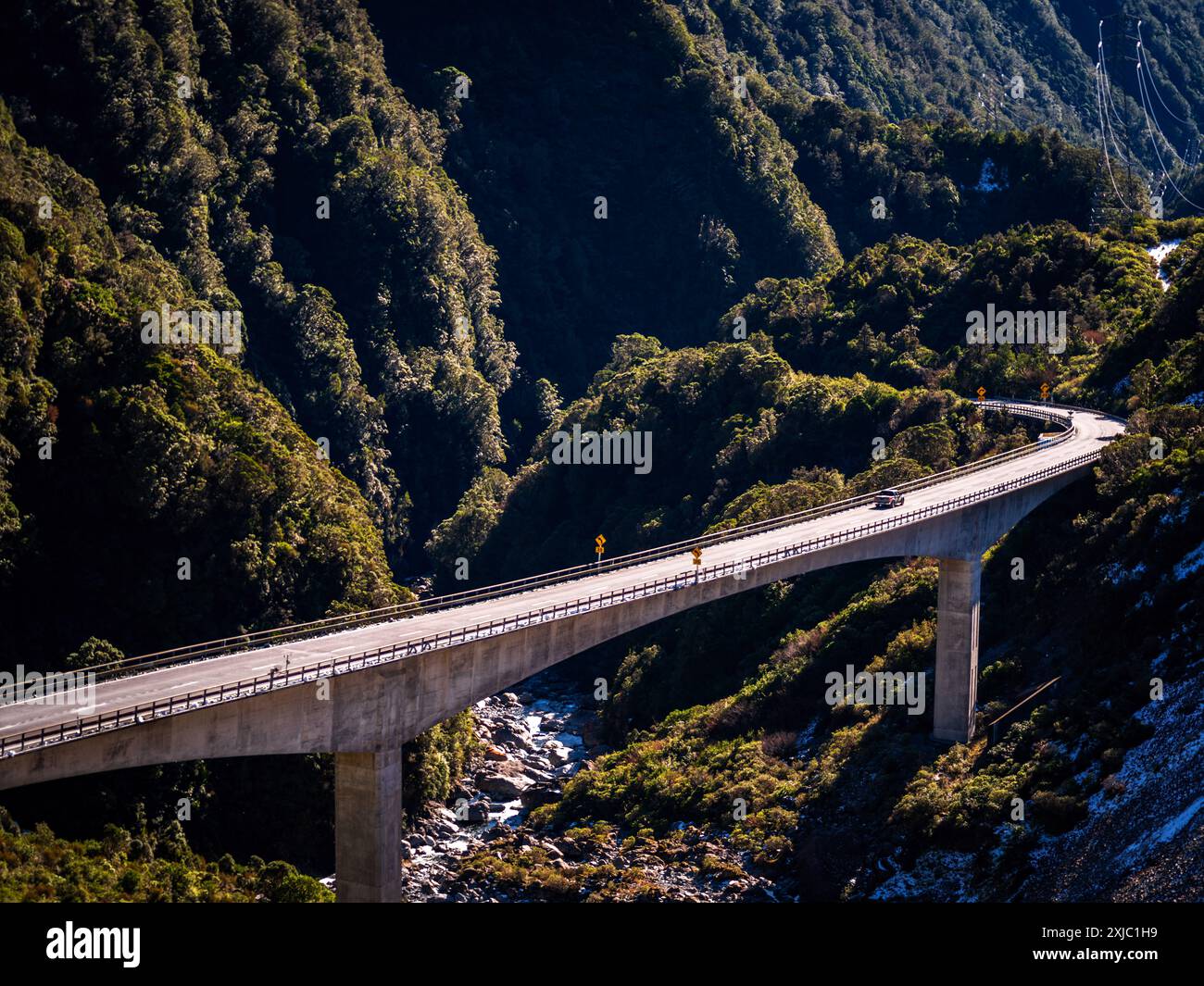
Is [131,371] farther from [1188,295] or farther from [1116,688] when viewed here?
[1188,295]

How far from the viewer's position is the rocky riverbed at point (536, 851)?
58500 millimetres

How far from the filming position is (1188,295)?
85312 millimetres

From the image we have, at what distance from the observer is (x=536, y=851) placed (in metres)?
63.3

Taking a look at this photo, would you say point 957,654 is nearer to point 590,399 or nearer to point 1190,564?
point 1190,564

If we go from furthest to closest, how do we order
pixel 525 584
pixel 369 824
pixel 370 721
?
pixel 525 584 → pixel 369 824 → pixel 370 721

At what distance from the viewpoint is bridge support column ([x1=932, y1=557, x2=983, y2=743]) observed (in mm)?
65250

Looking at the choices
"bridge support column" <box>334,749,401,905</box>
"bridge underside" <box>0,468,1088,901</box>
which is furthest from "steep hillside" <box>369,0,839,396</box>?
"bridge support column" <box>334,749,401,905</box>

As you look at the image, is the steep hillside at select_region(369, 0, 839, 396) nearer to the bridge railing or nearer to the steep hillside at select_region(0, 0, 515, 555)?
the steep hillside at select_region(0, 0, 515, 555)

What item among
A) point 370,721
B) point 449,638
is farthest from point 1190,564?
point 370,721

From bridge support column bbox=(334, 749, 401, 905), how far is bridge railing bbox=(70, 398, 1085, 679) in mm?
4505

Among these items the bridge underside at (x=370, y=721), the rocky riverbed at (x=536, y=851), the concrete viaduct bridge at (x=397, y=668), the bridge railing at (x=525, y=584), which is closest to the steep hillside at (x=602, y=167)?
the bridge railing at (x=525, y=584)

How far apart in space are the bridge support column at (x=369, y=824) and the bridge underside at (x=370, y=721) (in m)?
0.03

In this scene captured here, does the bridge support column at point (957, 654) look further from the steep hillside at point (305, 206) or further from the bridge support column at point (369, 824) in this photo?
the steep hillside at point (305, 206)

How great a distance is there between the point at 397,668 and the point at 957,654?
28033mm
